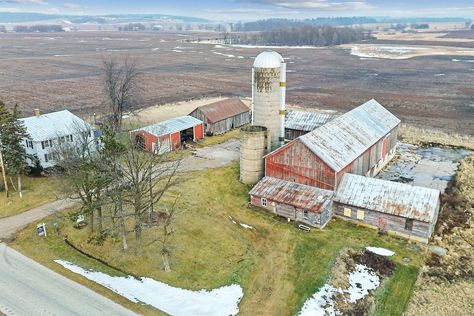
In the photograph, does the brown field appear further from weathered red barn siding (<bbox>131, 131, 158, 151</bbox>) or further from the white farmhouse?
the white farmhouse

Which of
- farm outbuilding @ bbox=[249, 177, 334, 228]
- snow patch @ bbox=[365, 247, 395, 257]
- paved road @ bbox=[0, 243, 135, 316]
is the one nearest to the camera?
paved road @ bbox=[0, 243, 135, 316]

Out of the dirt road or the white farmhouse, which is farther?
the white farmhouse

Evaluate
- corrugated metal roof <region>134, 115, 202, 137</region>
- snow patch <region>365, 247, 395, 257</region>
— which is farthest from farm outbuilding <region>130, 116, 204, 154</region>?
snow patch <region>365, 247, 395, 257</region>

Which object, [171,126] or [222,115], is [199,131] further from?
[222,115]

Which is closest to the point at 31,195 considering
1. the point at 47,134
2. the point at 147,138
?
the point at 47,134

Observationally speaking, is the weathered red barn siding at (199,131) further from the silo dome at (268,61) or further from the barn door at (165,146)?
the silo dome at (268,61)

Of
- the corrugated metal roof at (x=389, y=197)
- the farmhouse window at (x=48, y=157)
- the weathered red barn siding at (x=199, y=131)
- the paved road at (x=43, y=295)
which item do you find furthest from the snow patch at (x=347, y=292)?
the weathered red barn siding at (x=199, y=131)

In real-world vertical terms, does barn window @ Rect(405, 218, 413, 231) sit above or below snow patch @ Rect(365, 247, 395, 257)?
above

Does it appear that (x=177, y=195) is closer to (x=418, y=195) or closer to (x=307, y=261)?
(x=307, y=261)
